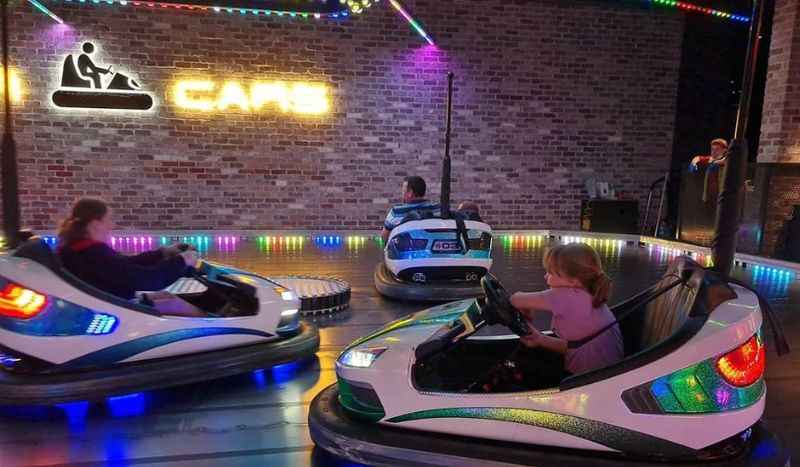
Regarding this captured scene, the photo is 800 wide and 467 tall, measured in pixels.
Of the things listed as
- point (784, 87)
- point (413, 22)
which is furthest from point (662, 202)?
point (413, 22)

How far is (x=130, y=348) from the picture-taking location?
1.92m

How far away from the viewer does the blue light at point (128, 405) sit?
1.86 m

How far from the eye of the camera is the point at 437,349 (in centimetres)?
149

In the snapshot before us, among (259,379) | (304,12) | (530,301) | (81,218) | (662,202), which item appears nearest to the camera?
(530,301)

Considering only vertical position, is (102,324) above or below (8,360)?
above

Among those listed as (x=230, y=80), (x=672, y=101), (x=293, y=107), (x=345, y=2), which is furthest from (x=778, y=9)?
(x=230, y=80)

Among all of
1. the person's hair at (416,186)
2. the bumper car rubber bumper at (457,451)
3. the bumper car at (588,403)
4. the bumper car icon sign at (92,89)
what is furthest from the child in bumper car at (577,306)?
the bumper car icon sign at (92,89)

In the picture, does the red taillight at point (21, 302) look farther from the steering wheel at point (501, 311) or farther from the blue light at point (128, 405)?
the steering wheel at point (501, 311)

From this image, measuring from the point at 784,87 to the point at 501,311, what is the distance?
4948 millimetres

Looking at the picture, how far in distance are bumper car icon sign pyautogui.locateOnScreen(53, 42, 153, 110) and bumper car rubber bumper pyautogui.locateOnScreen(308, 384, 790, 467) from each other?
4.99 meters

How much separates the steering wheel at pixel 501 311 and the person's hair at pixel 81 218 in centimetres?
134

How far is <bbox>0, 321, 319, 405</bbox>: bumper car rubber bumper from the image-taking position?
177cm

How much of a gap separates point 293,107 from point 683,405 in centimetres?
517

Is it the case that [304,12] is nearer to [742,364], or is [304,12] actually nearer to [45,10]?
[45,10]
